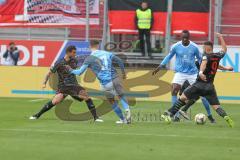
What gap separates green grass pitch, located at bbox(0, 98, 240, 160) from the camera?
38.6 ft

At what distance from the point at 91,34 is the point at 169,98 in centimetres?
661

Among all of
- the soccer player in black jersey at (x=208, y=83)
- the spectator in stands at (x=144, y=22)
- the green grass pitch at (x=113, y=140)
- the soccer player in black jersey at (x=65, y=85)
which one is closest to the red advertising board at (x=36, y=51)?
the spectator in stands at (x=144, y=22)

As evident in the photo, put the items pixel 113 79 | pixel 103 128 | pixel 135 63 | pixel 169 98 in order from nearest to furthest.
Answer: pixel 103 128, pixel 113 79, pixel 169 98, pixel 135 63

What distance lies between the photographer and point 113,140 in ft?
44.7

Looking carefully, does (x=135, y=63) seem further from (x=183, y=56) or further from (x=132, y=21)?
(x=183, y=56)

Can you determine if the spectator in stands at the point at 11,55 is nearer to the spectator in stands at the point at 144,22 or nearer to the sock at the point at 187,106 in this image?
the spectator in stands at the point at 144,22

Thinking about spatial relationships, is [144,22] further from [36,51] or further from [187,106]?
[187,106]

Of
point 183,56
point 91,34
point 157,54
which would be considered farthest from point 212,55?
point 91,34

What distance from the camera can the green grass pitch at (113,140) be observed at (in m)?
11.8

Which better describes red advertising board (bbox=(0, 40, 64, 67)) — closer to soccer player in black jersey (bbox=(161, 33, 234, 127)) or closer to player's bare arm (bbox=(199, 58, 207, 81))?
soccer player in black jersey (bbox=(161, 33, 234, 127))

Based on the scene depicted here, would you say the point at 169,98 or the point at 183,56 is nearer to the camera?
the point at 183,56

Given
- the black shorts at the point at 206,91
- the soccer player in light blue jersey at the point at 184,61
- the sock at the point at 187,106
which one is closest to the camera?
the black shorts at the point at 206,91

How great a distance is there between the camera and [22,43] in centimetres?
2845

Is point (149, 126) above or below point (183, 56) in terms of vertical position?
below
